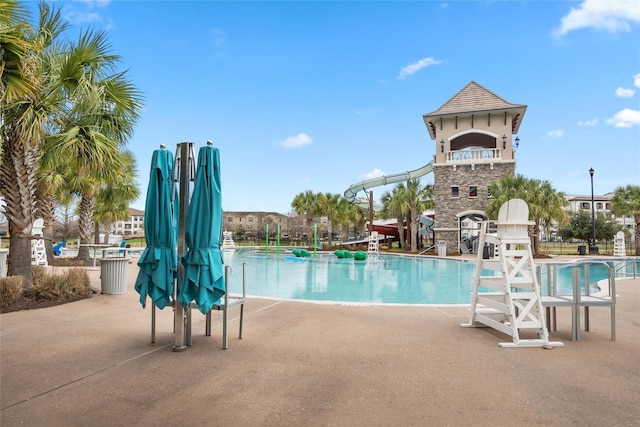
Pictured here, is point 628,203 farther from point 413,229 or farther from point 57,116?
point 57,116

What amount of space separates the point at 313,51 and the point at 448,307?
12154 mm

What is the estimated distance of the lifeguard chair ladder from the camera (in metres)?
5.02

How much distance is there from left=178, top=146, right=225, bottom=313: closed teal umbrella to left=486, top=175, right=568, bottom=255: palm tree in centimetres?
2270

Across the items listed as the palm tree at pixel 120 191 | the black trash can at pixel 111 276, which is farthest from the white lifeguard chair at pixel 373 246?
the black trash can at pixel 111 276

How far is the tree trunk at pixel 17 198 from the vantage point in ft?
25.7

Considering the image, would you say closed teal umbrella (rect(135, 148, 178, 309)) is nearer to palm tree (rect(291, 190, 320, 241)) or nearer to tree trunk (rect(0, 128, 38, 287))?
tree trunk (rect(0, 128, 38, 287))

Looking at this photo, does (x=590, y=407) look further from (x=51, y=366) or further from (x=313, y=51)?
(x=313, y=51)

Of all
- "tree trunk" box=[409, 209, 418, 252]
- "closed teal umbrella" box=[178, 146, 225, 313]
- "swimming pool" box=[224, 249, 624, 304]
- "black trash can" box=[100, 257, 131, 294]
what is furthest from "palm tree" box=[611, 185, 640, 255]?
"closed teal umbrella" box=[178, 146, 225, 313]

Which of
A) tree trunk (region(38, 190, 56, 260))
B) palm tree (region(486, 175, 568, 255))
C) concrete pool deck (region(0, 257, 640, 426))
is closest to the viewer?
concrete pool deck (region(0, 257, 640, 426))

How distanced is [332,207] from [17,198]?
30.2 meters

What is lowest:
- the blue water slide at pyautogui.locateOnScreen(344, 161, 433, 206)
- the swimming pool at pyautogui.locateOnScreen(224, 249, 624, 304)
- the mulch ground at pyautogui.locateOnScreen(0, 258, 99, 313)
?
the swimming pool at pyautogui.locateOnScreen(224, 249, 624, 304)

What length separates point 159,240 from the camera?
14.8ft

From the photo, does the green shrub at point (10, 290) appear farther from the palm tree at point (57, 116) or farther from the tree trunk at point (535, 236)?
the tree trunk at point (535, 236)

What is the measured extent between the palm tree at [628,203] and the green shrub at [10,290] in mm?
34277
